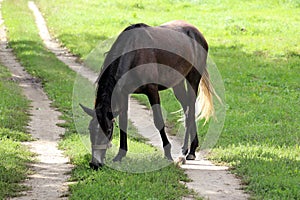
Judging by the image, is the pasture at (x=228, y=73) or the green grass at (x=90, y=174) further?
the pasture at (x=228, y=73)

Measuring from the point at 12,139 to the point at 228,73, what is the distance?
35.9ft

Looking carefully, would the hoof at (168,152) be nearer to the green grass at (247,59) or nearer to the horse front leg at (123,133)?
the horse front leg at (123,133)

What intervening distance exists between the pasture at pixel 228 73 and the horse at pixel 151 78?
0.64 metres

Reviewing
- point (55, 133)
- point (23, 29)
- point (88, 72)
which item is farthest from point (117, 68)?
point (23, 29)

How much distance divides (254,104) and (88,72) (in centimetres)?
777

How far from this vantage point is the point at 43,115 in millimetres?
14898

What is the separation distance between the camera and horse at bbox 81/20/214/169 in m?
9.10

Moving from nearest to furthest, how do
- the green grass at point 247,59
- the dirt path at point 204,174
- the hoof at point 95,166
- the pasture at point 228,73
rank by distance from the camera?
the dirt path at point 204,174 < the pasture at point 228,73 < the hoof at point 95,166 < the green grass at point 247,59

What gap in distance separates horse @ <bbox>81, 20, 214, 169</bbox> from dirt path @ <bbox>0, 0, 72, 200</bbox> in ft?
2.49

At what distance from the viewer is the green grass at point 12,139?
29.3 feet

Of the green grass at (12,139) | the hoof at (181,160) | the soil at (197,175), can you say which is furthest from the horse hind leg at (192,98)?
the green grass at (12,139)

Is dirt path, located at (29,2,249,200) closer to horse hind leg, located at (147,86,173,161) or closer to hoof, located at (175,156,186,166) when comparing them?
hoof, located at (175,156,186,166)

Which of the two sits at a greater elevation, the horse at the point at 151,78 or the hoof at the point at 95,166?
the horse at the point at 151,78

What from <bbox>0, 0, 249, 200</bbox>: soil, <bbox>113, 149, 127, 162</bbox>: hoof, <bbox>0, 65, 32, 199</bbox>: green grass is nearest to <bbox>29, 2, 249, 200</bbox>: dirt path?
<bbox>0, 0, 249, 200</bbox>: soil
